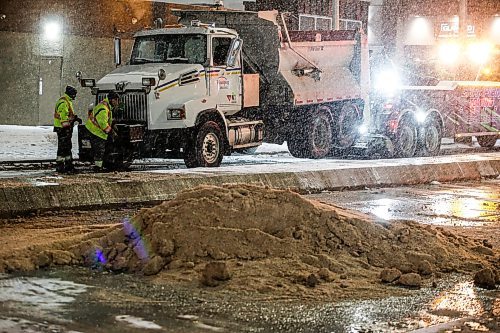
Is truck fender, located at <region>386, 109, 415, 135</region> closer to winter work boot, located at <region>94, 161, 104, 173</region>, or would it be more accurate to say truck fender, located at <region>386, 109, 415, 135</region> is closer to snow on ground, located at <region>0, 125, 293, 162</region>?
snow on ground, located at <region>0, 125, 293, 162</region>

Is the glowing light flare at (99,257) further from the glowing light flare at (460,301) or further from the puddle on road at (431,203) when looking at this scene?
the puddle on road at (431,203)

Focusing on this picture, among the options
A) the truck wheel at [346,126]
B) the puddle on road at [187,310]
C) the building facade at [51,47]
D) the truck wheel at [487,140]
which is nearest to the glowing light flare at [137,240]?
the puddle on road at [187,310]

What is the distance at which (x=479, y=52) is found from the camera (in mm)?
28266

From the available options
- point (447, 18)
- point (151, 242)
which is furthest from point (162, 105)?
point (447, 18)

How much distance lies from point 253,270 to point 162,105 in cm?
1105

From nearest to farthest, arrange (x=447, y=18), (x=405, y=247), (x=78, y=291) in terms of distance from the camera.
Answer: (x=78, y=291), (x=405, y=247), (x=447, y=18)

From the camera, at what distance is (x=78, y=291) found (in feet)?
24.0

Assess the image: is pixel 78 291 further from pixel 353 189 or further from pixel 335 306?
pixel 353 189

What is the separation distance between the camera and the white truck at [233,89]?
18656 millimetres

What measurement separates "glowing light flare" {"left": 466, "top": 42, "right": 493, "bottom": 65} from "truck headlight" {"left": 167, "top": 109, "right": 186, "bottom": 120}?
40.2 ft

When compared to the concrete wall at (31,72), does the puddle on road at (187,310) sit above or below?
below

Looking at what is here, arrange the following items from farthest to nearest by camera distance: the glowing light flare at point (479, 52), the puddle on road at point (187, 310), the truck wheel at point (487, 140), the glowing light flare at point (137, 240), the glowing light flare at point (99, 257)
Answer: the glowing light flare at point (479, 52) → the truck wheel at point (487, 140) → the glowing light flare at point (99, 257) → the glowing light flare at point (137, 240) → the puddle on road at point (187, 310)

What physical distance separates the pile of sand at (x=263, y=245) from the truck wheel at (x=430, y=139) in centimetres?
1501

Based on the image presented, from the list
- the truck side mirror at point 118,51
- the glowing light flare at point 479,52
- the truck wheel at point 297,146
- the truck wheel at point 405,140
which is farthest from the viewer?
the glowing light flare at point 479,52
